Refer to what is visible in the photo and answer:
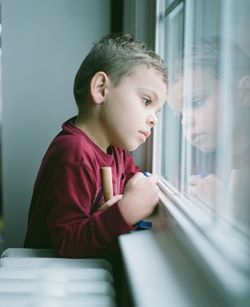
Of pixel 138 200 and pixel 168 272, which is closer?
pixel 168 272

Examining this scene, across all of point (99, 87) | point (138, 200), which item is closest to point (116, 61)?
point (99, 87)

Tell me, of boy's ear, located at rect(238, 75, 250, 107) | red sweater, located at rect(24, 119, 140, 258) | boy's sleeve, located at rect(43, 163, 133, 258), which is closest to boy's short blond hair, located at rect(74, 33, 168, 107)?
red sweater, located at rect(24, 119, 140, 258)

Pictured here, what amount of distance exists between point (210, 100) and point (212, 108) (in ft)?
0.09

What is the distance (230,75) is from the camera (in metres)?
0.60

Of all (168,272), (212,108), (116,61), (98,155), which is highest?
(116,61)

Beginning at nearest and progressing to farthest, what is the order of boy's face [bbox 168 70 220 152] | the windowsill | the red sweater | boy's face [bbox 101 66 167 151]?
the windowsill < boy's face [bbox 168 70 220 152] < the red sweater < boy's face [bbox 101 66 167 151]

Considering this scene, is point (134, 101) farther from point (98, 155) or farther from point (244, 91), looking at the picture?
point (244, 91)

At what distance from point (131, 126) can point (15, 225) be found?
74cm

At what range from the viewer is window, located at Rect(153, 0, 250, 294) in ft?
1.77

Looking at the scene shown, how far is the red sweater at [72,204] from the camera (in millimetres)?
768

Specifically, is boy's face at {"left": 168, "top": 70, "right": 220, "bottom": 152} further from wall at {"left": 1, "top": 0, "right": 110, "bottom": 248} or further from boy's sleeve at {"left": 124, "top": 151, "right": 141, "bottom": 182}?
wall at {"left": 1, "top": 0, "right": 110, "bottom": 248}

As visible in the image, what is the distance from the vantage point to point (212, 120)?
2.18 feet

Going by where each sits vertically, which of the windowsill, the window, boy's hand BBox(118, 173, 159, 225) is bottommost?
the windowsill

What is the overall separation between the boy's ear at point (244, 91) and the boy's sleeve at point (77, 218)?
329 mm
